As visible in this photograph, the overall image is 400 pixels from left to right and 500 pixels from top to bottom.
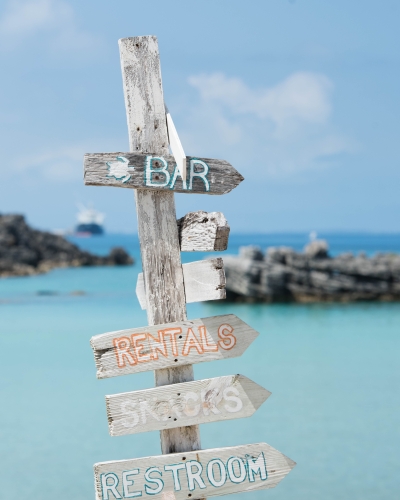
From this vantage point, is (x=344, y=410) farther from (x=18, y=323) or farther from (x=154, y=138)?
(x=18, y=323)

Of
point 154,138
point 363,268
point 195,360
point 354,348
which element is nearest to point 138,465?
point 195,360

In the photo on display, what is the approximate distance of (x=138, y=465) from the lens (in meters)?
3.20

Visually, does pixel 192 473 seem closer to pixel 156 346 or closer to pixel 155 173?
pixel 156 346

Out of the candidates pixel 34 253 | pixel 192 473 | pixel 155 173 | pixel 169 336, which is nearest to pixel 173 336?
pixel 169 336

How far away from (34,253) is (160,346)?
50.4 meters

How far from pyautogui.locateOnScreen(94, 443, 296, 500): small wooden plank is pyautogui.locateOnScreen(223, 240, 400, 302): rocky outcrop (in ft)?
76.8

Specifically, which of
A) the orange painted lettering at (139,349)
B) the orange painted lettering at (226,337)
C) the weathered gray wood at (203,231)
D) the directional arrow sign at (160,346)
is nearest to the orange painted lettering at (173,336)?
the directional arrow sign at (160,346)

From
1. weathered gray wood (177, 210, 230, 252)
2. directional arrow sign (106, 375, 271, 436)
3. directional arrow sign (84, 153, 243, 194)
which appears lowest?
directional arrow sign (106, 375, 271, 436)

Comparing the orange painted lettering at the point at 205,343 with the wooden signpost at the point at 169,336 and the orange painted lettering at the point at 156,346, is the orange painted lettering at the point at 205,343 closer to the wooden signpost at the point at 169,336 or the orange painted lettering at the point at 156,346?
the wooden signpost at the point at 169,336

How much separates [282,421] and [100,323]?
44.5ft

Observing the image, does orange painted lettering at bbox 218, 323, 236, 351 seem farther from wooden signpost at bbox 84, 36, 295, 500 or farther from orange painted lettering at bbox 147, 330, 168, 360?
orange painted lettering at bbox 147, 330, 168, 360

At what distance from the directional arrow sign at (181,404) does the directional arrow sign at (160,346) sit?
121mm

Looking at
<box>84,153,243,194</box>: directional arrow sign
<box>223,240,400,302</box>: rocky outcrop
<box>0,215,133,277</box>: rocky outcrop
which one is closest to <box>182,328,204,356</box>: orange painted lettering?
<box>84,153,243,194</box>: directional arrow sign

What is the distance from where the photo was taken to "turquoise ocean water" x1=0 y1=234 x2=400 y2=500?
901 cm
